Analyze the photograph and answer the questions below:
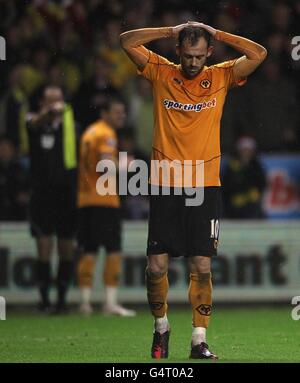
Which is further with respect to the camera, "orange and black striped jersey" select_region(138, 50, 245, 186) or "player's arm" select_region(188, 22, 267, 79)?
"orange and black striped jersey" select_region(138, 50, 245, 186)

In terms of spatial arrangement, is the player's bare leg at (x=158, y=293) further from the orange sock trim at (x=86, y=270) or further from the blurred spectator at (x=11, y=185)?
the blurred spectator at (x=11, y=185)

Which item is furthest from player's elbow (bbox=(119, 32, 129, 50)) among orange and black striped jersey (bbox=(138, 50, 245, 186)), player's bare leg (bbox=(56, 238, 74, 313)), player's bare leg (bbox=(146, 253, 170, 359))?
player's bare leg (bbox=(56, 238, 74, 313))

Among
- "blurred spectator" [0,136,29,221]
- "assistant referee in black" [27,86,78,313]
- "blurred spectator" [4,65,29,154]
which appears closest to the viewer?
"assistant referee in black" [27,86,78,313]

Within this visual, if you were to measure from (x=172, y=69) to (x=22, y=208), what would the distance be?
6.85 m

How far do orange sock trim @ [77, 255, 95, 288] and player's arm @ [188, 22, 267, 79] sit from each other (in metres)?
5.37

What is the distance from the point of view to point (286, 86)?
1655 cm

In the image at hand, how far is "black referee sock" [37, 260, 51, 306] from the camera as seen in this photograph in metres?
14.2

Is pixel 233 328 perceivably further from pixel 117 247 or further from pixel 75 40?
pixel 75 40

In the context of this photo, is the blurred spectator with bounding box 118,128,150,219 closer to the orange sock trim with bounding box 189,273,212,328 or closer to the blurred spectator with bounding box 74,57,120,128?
the blurred spectator with bounding box 74,57,120,128

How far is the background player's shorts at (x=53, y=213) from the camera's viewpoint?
1427cm

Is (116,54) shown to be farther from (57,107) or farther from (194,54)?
(194,54)

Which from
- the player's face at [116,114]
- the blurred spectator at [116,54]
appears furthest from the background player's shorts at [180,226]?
the blurred spectator at [116,54]

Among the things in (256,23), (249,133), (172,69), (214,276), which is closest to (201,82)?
(172,69)

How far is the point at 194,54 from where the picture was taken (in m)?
8.80
